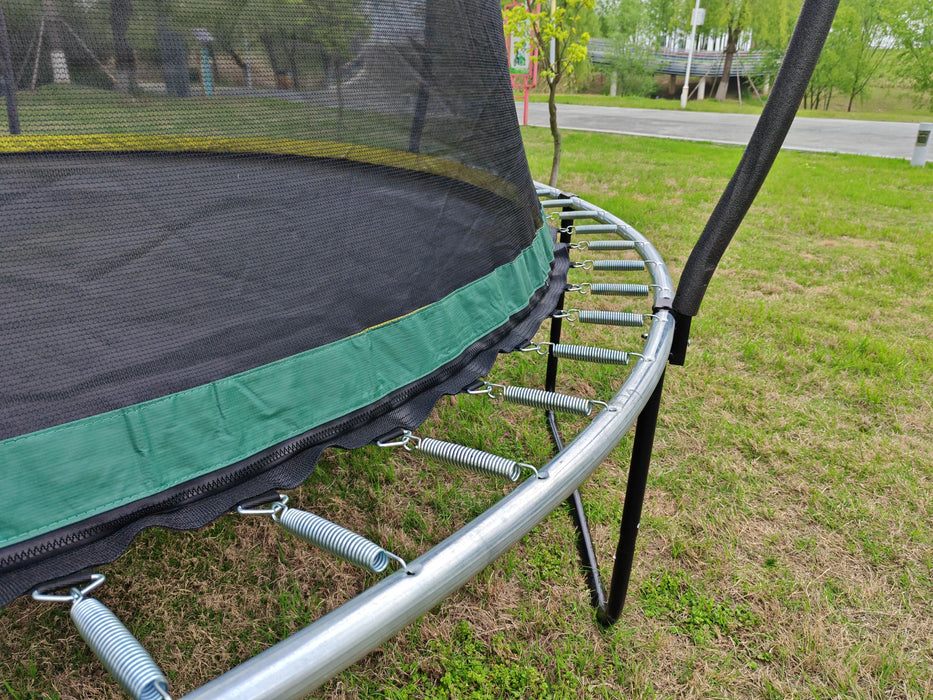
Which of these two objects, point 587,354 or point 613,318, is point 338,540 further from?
point 613,318

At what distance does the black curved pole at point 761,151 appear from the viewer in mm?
971

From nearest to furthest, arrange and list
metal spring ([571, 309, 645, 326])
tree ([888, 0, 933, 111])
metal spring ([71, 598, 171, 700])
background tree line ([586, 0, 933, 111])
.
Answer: metal spring ([71, 598, 171, 700]), metal spring ([571, 309, 645, 326]), tree ([888, 0, 933, 111]), background tree line ([586, 0, 933, 111])

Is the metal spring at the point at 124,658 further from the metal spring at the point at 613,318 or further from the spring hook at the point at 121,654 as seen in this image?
the metal spring at the point at 613,318

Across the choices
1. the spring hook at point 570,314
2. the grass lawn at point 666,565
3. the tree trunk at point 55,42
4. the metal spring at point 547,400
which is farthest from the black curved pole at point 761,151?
the tree trunk at point 55,42

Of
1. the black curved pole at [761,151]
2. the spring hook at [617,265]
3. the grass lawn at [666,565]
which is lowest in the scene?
the grass lawn at [666,565]

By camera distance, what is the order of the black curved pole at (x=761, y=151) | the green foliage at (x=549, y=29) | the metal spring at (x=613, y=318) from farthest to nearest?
the green foliage at (x=549, y=29), the metal spring at (x=613, y=318), the black curved pole at (x=761, y=151)

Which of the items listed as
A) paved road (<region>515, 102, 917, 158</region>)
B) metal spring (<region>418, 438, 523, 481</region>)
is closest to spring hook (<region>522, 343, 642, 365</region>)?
metal spring (<region>418, 438, 523, 481</region>)

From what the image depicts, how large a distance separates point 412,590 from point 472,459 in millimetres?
283

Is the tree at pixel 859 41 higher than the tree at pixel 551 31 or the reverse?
higher

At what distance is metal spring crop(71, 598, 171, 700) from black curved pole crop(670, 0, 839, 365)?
1.01 metres

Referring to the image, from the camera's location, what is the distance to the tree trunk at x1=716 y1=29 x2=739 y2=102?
23.6m

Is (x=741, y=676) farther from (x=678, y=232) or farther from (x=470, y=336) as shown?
(x=678, y=232)

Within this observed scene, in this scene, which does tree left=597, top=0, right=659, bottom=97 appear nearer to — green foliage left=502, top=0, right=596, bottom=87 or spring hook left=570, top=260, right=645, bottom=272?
green foliage left=502, top=0, right=596, bottom=87

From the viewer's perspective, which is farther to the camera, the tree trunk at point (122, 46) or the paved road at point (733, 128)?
the paved road at point (733, 128)
